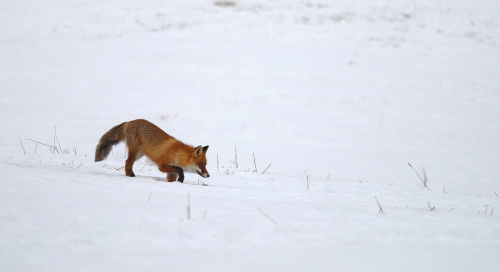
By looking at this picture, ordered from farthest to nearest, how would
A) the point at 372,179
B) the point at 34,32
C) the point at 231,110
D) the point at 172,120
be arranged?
the point at 34,32 → the point at 231,110 → the point at 172,120 → the point at 372,179

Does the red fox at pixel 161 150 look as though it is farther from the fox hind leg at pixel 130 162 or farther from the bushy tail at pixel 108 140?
the bushy tail at pixel 108 140

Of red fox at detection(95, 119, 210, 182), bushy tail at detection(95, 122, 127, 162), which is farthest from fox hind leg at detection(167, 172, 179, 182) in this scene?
bushy tail at detection(95, 122, 127, 162)

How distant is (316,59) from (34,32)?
1667cm

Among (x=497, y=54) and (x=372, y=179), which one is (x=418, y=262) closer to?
(x=372, y=179)

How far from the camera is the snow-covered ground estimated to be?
2.77m

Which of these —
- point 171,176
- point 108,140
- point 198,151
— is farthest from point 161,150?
point 108,140

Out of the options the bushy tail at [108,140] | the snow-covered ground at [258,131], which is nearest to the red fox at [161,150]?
the bushy tail at [108,140]

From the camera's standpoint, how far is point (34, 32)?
77.0ft

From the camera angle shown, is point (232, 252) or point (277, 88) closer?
point (232, 252)

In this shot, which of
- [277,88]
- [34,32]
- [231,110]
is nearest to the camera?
[231,110]

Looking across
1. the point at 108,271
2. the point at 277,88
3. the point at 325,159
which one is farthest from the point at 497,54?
the point at 108,271

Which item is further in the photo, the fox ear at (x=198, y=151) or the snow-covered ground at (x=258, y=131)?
the fox ear at (x=198, y=151)

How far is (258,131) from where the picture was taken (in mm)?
14531

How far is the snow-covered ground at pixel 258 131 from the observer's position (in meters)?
2.77
